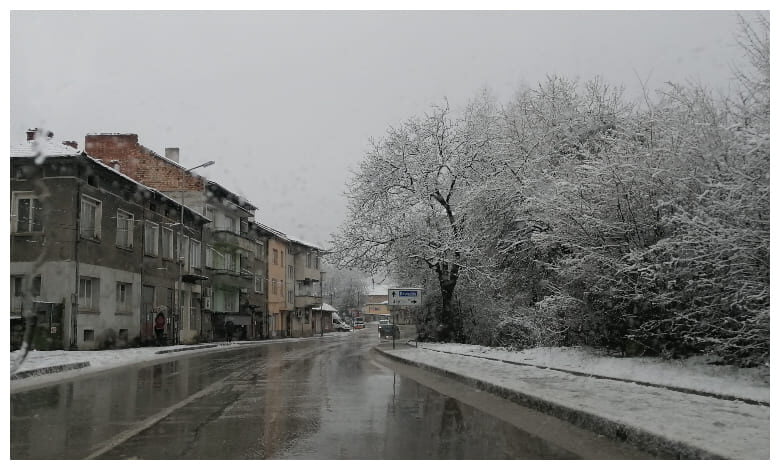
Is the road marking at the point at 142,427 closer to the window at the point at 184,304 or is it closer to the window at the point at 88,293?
the window at the point at 88,293

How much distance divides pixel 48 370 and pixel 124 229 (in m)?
15.4

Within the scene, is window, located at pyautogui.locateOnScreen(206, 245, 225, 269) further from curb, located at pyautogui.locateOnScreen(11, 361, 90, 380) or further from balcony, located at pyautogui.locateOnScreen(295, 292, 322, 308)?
curb, located at pyautogui.locateOnScreen(11, 361, 90, 380)

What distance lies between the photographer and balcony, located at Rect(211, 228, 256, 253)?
154 feet

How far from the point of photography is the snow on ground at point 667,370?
32.9ft

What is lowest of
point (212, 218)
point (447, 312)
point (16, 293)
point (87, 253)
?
point (447, 312)

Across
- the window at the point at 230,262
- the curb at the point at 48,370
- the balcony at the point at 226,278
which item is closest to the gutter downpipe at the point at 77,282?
the curb at the point at 48,370

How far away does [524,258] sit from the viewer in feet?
66.9

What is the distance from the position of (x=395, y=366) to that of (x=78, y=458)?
563 inches

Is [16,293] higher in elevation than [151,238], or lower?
lower

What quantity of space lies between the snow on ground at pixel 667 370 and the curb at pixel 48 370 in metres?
11.7

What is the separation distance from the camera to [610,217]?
1404 centimetres

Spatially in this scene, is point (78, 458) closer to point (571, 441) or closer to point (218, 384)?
point (571, 441)

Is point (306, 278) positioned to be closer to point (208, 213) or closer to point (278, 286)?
point (278, 286)

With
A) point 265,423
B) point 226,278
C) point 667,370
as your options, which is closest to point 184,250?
point 226,278
